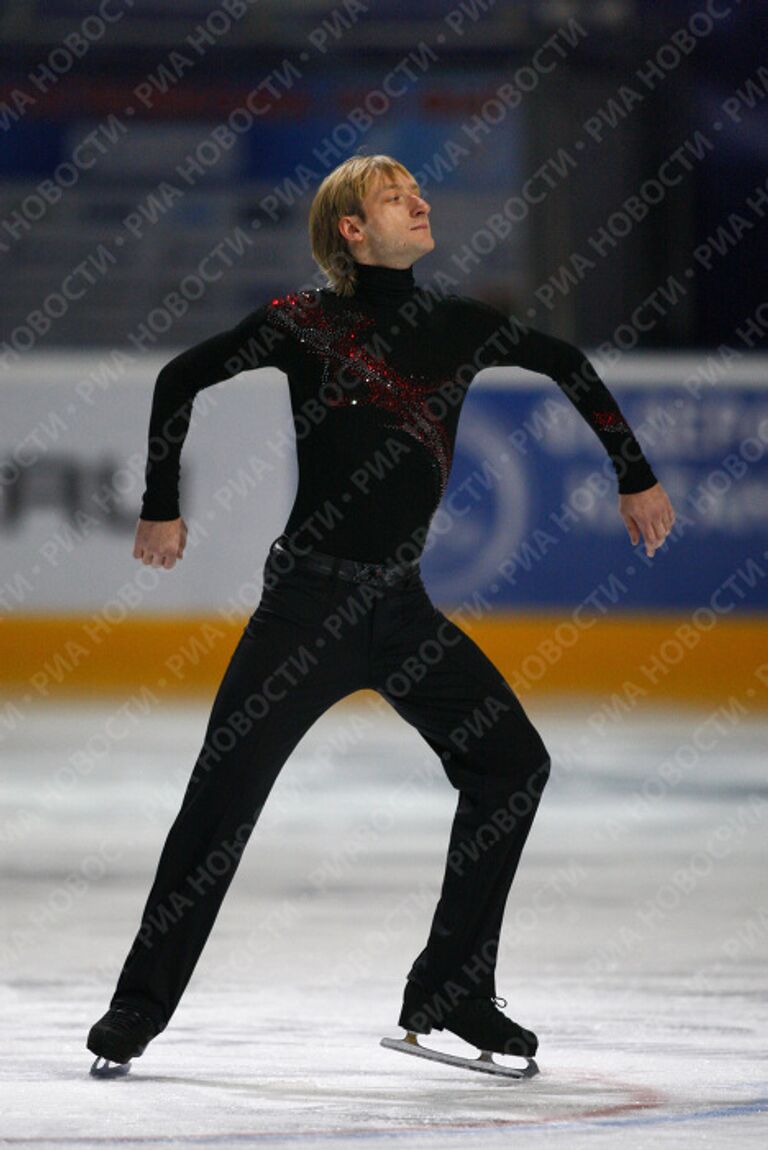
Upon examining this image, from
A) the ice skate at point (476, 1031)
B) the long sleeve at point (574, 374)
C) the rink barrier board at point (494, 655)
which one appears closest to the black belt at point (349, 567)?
the long sleeve at point (574, 374)

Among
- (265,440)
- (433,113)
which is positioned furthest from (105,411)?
(433,113)

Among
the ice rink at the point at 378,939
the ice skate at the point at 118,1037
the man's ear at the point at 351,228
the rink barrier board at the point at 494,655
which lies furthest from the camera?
the rink barrier board at the point at 494,655

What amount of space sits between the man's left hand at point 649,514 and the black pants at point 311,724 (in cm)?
35

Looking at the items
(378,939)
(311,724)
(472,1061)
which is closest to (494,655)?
(378,939)

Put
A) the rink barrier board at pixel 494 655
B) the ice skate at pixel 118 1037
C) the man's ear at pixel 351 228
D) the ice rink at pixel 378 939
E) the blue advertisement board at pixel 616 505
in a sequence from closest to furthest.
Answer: the ice rink at pixel 378 939
the ice skate at pixel 118 1037
the man's ear at pixel 351 228
the rink barrier board at pixel 494 655
the blue advertisement board at pixel 616 505

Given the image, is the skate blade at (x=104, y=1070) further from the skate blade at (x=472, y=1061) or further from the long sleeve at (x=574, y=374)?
the long sleeve at (x=574, y=374)

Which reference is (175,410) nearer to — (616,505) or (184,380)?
(184,380)

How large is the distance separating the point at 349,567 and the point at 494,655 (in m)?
5.79

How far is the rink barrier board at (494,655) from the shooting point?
9.34 metres

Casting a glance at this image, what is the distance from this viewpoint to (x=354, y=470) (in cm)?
372

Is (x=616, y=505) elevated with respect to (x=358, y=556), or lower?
elevated

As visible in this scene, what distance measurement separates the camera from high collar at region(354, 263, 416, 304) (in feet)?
→ 12.4

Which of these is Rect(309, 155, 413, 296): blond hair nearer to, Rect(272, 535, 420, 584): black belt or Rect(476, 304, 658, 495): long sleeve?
Rect(476, 304, 658, 495): long sleeve

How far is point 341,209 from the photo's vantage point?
3.79m
